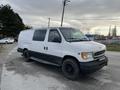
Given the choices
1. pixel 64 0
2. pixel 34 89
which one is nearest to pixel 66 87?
pixel 34 89

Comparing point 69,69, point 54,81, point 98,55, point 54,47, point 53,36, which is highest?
point 53,36

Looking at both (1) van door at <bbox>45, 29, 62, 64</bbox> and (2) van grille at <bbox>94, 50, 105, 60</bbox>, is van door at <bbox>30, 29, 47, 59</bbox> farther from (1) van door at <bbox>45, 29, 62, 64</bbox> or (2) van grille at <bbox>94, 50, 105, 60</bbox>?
(2) van grille at <bbox>94, 50, 105, 60</bbox>

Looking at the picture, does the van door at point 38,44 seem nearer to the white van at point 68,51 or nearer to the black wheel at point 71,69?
the white van at point 68,51

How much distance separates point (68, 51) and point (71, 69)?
73cm

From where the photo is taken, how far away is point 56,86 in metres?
5.21

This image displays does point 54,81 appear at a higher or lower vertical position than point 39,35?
lower

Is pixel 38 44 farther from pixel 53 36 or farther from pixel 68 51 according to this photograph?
pixel 68 51

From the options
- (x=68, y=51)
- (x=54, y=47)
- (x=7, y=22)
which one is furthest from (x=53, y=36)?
(x=7, y=22)

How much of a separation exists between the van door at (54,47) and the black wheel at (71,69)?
0.44 meters

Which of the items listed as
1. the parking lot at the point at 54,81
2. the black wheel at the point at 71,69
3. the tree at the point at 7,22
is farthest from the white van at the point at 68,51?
the tree at the point at 7,22

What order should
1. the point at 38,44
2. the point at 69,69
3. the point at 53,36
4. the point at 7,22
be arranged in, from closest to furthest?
the point at 69,69, the point at 53,36, the point at 38,44, the point at 7,22

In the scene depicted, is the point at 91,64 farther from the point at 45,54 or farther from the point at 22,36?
the point at 22,36

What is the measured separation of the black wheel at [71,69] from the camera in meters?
5.78

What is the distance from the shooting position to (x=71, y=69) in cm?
603
